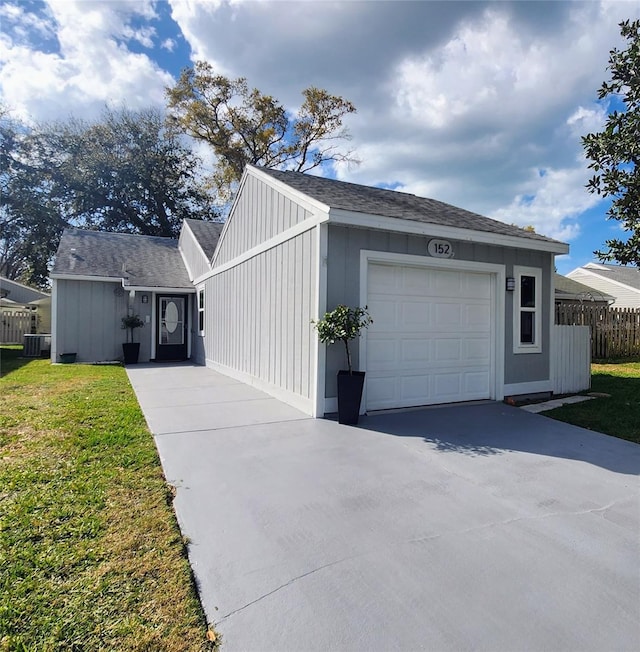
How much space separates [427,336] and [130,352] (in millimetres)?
9775

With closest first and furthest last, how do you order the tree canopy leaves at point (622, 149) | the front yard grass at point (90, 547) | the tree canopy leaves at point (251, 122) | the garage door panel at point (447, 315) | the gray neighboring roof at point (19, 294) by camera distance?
the front yard grass at point (90, 547), the tree canopy leaves at point (622, 149), the garage door panel at point (447, 315), the gray neighboring roof at point (19, 294), the tree canopy leaves at point (251, 122)

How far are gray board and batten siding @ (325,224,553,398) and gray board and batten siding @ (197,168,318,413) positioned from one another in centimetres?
27

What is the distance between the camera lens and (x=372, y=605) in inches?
79.1

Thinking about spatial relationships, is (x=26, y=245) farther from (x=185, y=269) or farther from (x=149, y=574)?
(x=149, y=574)

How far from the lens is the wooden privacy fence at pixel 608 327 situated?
13.4 meters

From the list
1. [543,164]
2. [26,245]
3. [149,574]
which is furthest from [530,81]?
[26,245]

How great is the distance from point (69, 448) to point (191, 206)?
23276mm

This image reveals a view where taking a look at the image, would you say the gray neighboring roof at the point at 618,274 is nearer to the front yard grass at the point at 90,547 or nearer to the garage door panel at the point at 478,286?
the garage door panel at the point at 478,286

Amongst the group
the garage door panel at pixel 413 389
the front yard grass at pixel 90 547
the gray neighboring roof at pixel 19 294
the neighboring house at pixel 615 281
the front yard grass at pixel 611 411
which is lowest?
the front yard grass at pixel 90 547

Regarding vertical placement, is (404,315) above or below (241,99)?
below

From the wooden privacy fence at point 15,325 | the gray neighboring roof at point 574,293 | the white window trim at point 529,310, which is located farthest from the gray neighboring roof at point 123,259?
the gray neighboring roof at point 574,293

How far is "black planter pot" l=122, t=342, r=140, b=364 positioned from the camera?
12.5 metres

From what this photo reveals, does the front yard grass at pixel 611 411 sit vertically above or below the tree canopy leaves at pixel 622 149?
below

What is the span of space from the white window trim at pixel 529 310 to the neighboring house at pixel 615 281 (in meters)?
17.7
